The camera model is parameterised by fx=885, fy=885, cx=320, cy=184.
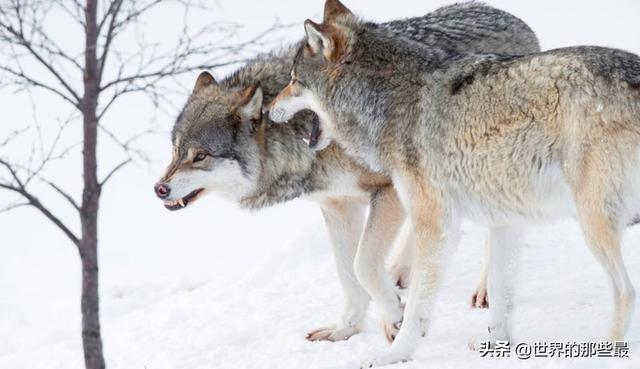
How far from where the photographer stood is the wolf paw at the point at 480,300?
7.00 meters

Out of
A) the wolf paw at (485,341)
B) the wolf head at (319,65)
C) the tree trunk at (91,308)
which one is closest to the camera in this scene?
the tree trunk at (91,308)

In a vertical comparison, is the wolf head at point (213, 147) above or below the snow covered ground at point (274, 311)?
above

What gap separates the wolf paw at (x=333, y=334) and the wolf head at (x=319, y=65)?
1493 mm

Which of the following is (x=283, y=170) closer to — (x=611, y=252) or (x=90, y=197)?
(x=90, y=197)

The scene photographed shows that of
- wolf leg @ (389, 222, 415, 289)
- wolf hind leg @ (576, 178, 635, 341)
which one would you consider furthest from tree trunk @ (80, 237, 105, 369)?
wolf leg @ (389, 222, 415, 289)

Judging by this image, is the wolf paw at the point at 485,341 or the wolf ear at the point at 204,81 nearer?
the wolf paw at the point at 485,341

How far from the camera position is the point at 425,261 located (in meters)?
5.59

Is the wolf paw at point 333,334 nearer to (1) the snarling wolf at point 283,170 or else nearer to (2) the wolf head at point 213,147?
(1) the snarling wolf at point 283,170

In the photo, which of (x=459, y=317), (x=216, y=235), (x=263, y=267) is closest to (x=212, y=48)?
(x=459, y=317)

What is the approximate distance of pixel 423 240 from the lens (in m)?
5.59

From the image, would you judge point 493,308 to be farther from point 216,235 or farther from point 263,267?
point 216,235

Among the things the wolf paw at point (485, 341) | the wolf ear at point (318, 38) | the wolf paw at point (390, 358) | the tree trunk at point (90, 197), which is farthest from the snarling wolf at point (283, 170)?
the tree trunk at point (90, 197)

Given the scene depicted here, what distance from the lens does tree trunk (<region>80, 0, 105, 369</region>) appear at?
207 inches

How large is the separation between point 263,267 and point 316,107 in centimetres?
333
